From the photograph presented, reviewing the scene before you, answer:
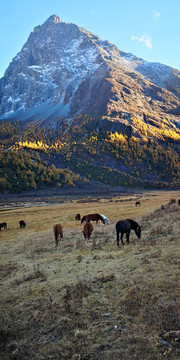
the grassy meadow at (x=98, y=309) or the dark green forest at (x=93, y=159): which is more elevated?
the dark green forest at (x=93, y=159)

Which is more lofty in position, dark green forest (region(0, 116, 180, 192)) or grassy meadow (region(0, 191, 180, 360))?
dark green forest (region(0, 116, 180, 192))

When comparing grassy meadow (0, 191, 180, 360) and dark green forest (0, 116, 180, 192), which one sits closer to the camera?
grassy meadow (0, 191, 180, 360)

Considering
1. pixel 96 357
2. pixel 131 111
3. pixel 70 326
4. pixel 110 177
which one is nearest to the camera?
pixel 96 357

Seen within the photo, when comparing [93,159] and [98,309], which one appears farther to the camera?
[93,159]

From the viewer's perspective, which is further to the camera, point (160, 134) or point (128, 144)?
point (160, 134)

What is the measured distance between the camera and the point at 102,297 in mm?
7621

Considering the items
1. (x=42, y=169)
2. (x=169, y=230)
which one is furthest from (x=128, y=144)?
(x=169, y=230)

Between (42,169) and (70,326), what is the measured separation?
337 ft

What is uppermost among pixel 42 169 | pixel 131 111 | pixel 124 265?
pixel 131 111

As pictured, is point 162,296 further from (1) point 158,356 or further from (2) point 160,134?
(2) point 160,134

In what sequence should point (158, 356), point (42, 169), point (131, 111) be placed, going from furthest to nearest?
1. point (131, 111)
2. point (42, 169)
3. point (158, 356)

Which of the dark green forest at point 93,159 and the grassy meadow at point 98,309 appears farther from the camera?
the dark green forest at point 93,159

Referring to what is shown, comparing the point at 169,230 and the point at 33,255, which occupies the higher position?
the point at 169,230

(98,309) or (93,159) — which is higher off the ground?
(93,159)
